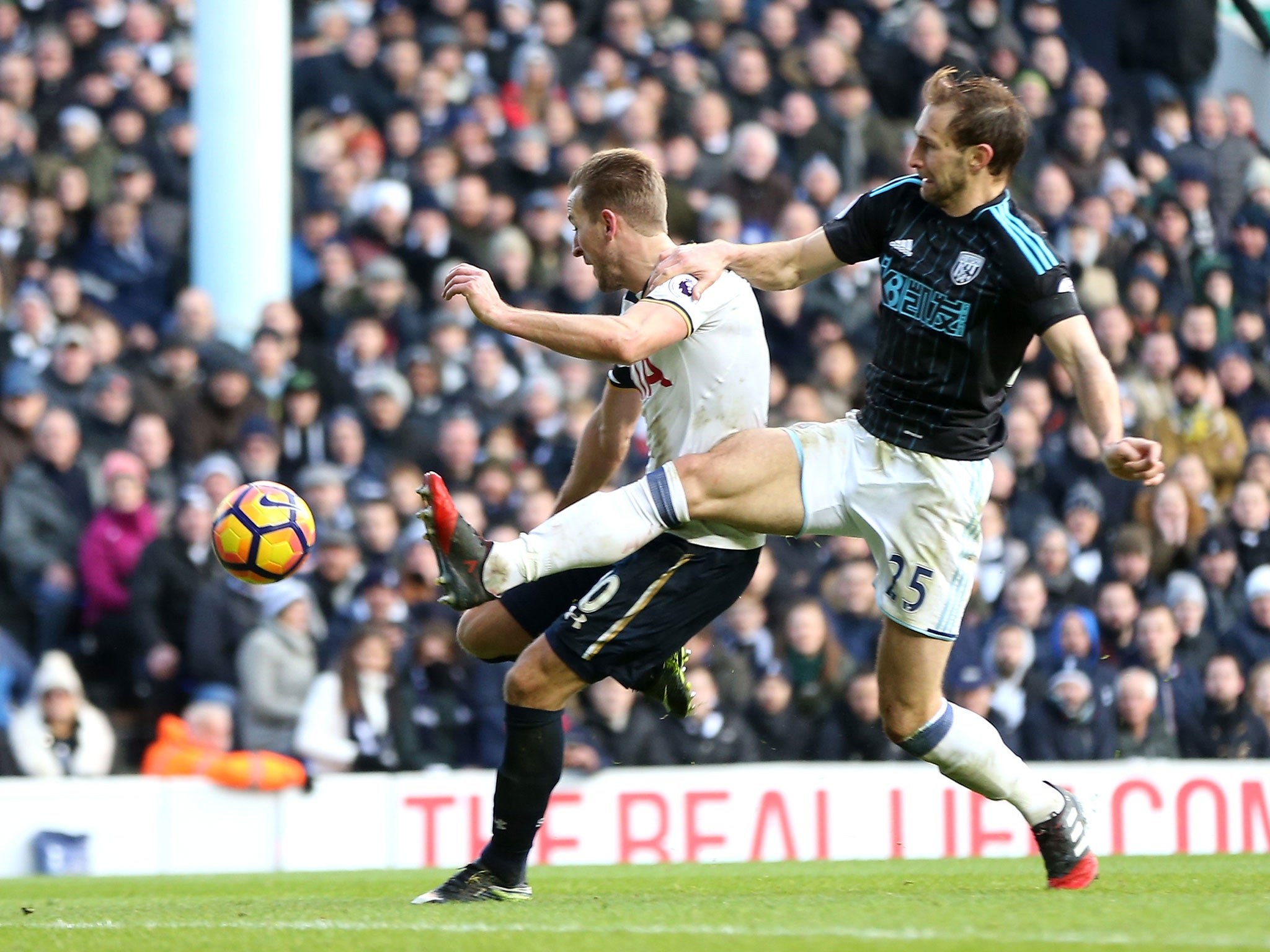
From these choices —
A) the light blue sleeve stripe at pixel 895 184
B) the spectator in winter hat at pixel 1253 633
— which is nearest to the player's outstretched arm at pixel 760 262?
the light blue sleeve stripe at pixel 895 184

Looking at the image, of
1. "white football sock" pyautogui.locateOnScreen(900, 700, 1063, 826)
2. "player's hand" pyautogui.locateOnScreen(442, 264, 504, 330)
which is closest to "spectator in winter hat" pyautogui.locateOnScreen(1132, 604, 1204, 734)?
"white football sock" pyautogui.locateOnScreen(900, 700, 1063, 826)

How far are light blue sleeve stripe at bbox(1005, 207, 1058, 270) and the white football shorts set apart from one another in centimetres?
62

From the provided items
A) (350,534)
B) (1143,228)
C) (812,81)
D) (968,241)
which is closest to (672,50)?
(812,81)

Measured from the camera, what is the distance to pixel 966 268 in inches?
216

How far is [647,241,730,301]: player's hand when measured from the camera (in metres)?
5.44

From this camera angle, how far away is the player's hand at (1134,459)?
500cm

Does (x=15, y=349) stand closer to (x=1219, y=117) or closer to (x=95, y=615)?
(x=95, y=615)

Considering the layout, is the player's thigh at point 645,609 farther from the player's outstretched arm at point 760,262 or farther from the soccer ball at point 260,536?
the soccer ball at point 260,536

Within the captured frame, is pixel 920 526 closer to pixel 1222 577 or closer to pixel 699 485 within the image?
pixel 699 485

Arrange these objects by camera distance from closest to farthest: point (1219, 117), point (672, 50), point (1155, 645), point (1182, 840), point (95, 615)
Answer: point (95, 615)
point (1182, 840)
point (1155, 645)
point (672, 50)
point (1219, 117)

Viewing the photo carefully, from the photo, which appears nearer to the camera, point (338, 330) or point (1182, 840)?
point (1182, 840)

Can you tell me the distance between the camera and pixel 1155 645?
10.5 metres

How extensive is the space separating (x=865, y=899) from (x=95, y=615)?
180 inches

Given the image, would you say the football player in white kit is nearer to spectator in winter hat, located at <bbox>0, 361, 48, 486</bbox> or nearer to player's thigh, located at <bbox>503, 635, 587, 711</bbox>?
player's thigh, located at <bbox>503, 635, 587, 711</bbox>
